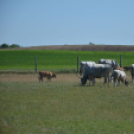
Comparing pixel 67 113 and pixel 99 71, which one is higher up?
pixel 99 71

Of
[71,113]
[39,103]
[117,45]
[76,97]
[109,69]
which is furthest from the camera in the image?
[117,45]

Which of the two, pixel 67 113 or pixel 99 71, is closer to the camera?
pixel 67 113

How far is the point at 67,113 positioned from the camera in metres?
8.78

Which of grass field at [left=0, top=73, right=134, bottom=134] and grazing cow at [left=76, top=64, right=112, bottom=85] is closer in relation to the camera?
grass field at [left=0, top=73, right=134, bottom=134]

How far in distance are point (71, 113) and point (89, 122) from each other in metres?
1.15

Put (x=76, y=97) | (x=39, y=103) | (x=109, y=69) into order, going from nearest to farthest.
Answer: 1. (x=39, y=103)
2. (x=76, y=97)
3. (x=109, y=69)

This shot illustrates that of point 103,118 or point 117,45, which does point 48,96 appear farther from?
point 117,45

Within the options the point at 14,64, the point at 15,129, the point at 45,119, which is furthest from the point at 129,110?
the point at 14,64

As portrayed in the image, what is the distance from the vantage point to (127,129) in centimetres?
709

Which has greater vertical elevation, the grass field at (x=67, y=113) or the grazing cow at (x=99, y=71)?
the grazing cow at (x=99, y=71)

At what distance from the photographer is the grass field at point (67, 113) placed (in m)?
7.11

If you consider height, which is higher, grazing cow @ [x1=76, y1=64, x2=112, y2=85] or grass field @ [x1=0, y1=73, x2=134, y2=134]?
grazing cow @ [x1=76, y1=64, x2=112, y2=85]

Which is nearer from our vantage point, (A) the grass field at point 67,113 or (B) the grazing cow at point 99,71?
(A) the grass field at point 67,113

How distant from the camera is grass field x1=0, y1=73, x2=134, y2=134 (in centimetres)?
711
